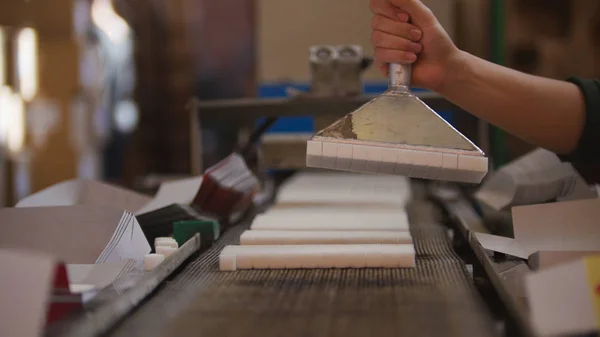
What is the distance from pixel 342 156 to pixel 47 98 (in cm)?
287

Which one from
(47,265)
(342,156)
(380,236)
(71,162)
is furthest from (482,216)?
(71,162)

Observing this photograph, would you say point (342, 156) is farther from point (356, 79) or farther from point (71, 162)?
point (71, 162)

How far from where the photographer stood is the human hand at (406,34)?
1163mm

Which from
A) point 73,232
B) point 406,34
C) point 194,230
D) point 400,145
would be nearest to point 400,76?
point 406,34

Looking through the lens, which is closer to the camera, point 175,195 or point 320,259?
point 320,259

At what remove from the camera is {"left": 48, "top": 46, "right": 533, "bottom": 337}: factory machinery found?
0.72 metres

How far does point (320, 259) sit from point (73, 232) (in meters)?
0.39

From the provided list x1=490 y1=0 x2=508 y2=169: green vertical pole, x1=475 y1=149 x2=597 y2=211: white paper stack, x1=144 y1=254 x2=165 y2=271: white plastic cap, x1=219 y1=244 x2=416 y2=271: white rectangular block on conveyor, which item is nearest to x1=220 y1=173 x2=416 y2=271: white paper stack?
x1=219 y1=244 x2=416 y2=271: white rectangular block on conveyor

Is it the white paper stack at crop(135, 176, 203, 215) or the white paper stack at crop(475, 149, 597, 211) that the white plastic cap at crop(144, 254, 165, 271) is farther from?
the white paper stack at crop(475, 149, 597, 211)

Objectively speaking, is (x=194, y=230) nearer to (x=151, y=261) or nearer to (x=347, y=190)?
(x=151, y=261)

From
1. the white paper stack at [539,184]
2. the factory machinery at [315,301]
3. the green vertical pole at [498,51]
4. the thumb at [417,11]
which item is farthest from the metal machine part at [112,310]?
the green vertical pole at [498,51]

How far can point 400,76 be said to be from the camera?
3.76 feet

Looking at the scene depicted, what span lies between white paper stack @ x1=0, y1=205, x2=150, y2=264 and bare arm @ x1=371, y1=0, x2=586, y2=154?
57 centimetres

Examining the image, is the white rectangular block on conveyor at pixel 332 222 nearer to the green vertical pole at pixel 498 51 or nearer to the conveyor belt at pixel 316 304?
the conveyor belt at pixel 316 304
